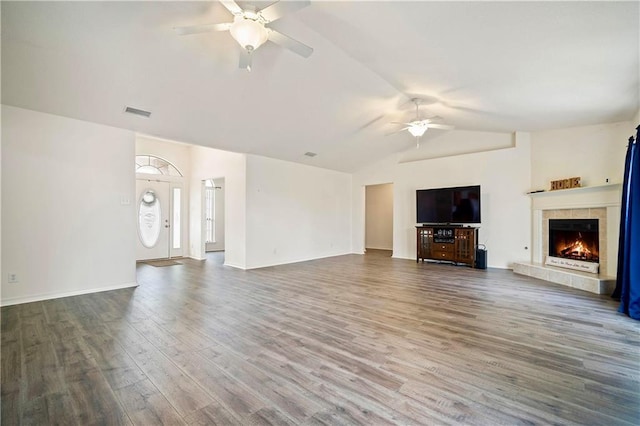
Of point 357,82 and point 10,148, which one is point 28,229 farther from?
point 357,82

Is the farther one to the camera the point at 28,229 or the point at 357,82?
the point at 357,82

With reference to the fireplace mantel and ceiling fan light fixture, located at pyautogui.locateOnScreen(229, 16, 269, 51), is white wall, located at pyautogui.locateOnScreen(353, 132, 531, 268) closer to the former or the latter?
the fireplace mantel

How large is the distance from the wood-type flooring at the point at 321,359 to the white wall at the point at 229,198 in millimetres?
2382

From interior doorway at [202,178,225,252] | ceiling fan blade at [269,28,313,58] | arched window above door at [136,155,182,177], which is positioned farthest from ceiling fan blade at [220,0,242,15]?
interior doorway at [202,178,225,252]

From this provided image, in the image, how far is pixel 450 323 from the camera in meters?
3.18

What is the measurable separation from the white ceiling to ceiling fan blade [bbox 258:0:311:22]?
220 mm

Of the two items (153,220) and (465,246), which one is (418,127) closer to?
(465,246)

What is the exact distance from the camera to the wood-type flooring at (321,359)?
176cm

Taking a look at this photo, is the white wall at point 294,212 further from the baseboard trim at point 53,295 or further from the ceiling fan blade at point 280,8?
the ceiling fan blade at point 280,8

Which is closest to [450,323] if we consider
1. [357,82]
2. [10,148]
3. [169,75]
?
[357,82]

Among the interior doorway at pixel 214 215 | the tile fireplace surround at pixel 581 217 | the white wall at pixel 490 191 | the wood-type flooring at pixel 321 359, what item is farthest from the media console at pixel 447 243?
the interior doorway at pixel 214 215

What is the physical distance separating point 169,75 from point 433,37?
320 centimetres

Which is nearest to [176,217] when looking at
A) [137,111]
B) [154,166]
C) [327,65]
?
[154,166]

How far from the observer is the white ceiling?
2.56m
